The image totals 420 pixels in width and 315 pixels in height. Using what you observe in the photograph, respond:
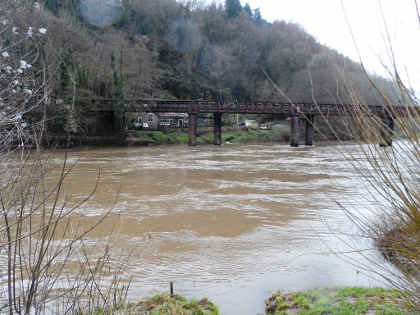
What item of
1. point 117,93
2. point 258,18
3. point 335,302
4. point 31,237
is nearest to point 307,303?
point 335,302

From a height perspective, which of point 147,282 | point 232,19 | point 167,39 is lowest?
point 147,282

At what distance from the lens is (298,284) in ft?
21.4

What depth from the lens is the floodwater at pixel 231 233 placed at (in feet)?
21.2

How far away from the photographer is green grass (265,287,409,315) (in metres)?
4.86

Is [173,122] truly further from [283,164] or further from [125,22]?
[283,164]

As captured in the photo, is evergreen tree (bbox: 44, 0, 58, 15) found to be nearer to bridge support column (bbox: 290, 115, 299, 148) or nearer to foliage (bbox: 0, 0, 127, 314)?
bridge support column (bbox: 290, 115, 299, 148)

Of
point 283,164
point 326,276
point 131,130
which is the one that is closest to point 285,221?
point 326,276

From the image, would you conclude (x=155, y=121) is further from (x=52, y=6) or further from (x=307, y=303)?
(x=307, y=303)

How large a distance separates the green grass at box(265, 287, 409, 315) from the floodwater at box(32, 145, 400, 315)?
0.36 metres

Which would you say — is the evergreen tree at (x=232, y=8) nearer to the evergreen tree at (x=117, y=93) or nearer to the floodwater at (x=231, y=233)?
the evergreen tree at (x=117, y=93)

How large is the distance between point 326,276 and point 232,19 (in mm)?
89758

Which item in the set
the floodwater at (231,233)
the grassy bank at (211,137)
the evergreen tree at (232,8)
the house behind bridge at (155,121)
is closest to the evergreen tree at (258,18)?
the evergreen tree at (232,8)

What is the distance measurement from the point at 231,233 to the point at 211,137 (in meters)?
43.4

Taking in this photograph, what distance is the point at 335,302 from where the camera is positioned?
5344mm
